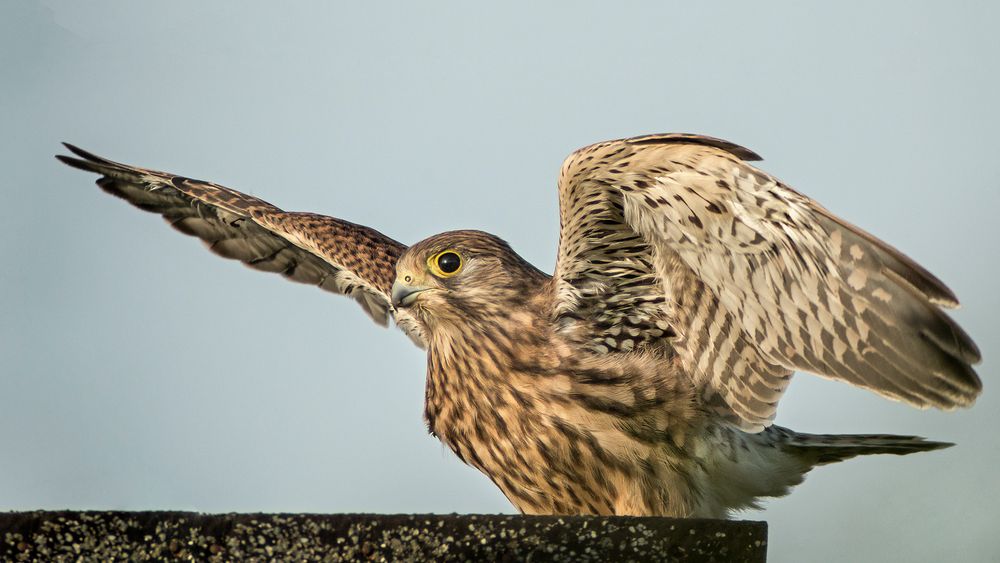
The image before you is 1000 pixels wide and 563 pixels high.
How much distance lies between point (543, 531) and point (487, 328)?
1.70 metres

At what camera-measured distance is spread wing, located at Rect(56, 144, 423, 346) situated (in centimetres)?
413

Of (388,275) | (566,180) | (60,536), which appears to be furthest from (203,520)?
(388,275)

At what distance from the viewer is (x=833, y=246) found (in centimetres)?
253

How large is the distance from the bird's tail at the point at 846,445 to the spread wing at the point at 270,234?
1477 millimetres

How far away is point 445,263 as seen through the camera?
353 cm

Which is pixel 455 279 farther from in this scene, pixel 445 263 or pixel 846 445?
pixel 846 445

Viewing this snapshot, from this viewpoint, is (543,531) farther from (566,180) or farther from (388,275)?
(388,275)

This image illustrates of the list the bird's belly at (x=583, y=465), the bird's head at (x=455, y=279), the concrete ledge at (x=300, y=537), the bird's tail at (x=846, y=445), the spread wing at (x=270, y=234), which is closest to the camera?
the concrete ledge at (x=300, y=537)

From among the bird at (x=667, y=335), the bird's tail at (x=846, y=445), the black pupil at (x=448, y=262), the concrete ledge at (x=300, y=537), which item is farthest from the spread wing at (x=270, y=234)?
the concrete ledge at (x=300, y=537)

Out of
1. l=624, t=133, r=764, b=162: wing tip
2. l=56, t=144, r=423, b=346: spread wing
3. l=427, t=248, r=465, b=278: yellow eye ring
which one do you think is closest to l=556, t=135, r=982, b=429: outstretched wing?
l=624, t=133, r=764, b=162: wing tip

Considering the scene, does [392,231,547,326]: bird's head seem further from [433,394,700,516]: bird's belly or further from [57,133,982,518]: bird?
[433,394,700,516]: bird's belly

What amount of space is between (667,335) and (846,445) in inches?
28.8

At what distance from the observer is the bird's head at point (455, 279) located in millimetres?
3479

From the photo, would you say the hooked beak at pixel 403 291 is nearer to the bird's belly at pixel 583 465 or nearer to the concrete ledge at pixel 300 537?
the bird's belly at pixel 583 465
